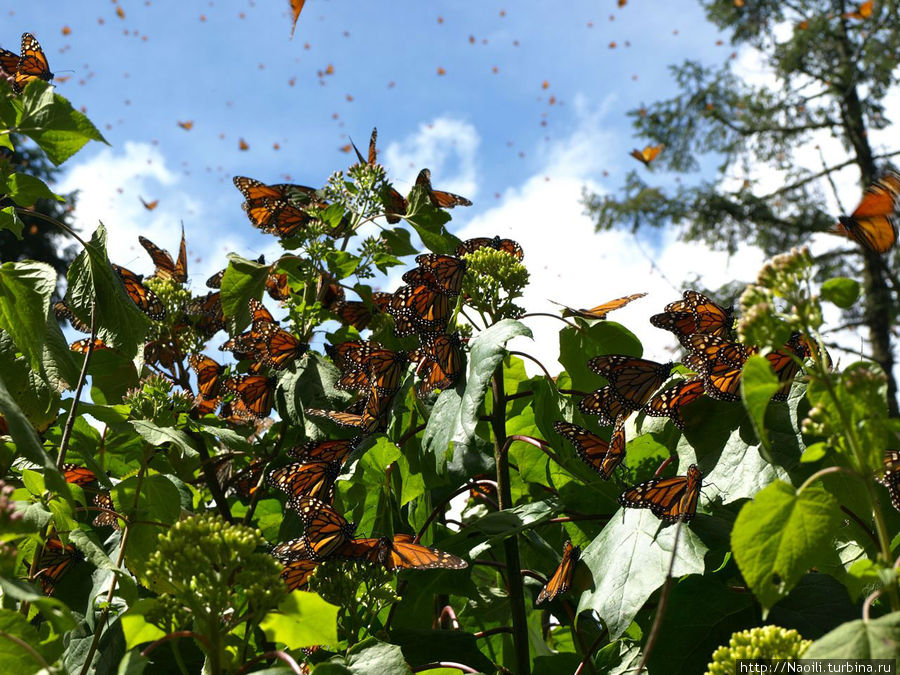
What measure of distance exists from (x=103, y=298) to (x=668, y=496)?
99cm

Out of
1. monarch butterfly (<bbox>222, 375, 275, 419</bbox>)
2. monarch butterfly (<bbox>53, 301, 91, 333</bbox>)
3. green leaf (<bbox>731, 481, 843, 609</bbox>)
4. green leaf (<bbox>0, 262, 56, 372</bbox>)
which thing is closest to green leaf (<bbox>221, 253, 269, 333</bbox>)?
monarch butterfly (<bbox>222, 375, 275, 419</bbox>)

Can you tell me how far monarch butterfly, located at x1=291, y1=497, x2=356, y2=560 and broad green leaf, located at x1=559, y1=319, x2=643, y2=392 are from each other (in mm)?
578

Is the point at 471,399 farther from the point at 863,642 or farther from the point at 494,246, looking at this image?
the point at 863,642

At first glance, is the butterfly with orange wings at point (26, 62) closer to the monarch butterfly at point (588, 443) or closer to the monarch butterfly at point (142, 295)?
the monarch butterfly at point (142, 295)

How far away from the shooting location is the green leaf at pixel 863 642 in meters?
0.65

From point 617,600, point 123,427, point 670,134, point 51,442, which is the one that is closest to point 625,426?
point 617,600

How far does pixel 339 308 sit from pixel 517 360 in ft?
1.75

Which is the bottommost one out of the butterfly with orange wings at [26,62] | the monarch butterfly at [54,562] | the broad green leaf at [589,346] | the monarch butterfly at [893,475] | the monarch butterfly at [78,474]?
the monarch butterfly at [893,475]

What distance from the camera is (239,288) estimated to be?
189 centimetres

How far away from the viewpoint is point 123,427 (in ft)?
4.99

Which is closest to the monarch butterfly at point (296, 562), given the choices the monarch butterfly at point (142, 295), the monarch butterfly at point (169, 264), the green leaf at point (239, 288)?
the green leaf at point (239, 288)

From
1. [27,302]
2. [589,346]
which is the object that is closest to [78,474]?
[27,302]

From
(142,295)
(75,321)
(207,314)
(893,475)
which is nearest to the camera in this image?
(893,475)

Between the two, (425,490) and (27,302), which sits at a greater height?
(27,302)
